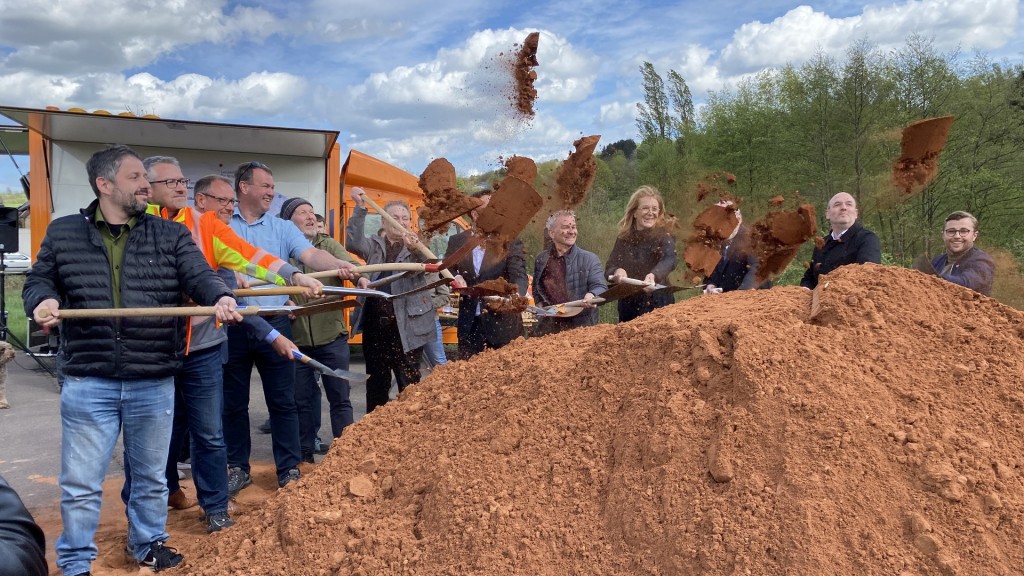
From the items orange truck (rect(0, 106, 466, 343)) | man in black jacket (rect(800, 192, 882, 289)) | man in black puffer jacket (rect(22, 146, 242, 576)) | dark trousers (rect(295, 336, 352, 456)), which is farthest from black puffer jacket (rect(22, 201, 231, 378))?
orange truck (rect(0, 106, 466, 343))

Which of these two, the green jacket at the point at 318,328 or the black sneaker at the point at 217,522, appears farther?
the green jacket at the point at 318,328

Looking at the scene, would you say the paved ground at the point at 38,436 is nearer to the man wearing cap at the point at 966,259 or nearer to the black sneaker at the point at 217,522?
the black sneaker at the point at 217,522

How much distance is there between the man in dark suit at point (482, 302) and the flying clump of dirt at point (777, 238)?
1.75 m

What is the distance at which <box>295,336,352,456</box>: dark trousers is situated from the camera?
4719 mm

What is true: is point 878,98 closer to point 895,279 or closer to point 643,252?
point 643,252

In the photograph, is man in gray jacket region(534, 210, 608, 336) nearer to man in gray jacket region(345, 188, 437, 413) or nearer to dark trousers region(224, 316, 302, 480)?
man in gray jacket region(345, 188, 437, 413)

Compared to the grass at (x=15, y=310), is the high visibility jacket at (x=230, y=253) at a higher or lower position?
higher

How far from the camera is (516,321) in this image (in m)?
5.13

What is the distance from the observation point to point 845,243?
441 centimetres

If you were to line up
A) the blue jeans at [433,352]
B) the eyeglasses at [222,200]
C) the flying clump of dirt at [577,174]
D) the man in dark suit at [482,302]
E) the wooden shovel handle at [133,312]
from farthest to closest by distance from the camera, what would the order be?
the blue jeans at [433,352] < the man in dark suit at [482,302] < the flying clump of dirt at [577,174] < the eyeglasses at [222,200] < the wooden shovel handle at [133,312]

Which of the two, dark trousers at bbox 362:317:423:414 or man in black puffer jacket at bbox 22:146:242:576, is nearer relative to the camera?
man in black puffer jacket at bbox 22:146:242:576

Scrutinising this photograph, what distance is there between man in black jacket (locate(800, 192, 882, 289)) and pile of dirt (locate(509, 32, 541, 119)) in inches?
81.2

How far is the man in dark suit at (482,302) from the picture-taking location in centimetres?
494

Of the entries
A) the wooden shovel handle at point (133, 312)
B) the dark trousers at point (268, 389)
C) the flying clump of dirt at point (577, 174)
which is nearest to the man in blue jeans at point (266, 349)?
the dark trousers at point (268, 389)
